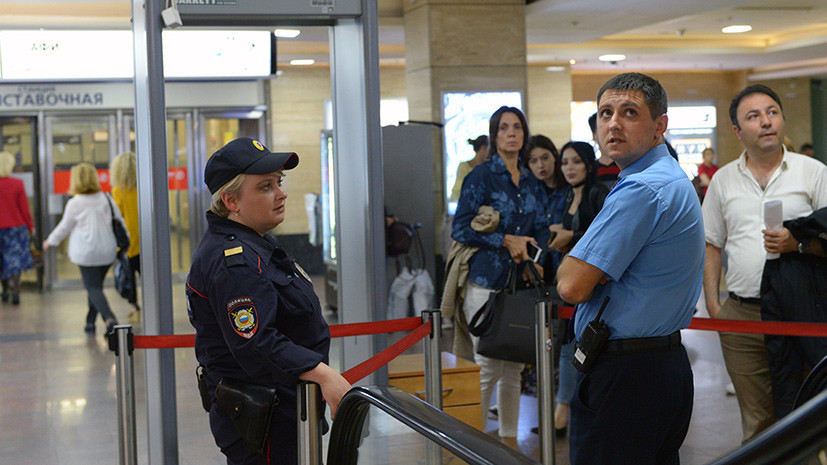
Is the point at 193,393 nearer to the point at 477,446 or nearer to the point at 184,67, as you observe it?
the point at 184,67

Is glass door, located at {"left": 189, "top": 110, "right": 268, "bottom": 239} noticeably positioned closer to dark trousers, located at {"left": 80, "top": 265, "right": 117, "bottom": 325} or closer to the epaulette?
dark trousers, located at {"left": 80, "top": 265, "right": 117, "bottom": 325}

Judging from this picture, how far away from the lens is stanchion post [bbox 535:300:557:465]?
3.44 meters

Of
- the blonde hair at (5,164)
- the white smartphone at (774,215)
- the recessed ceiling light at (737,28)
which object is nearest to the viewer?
the white smartphone at (774,215)

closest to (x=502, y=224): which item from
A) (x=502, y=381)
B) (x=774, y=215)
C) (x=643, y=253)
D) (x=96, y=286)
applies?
(x=502, y=381)

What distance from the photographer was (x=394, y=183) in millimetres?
8469

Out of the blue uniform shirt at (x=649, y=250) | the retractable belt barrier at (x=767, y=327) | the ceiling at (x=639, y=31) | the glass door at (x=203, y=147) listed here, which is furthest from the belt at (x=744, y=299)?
the glass door at (x=203, y=147)

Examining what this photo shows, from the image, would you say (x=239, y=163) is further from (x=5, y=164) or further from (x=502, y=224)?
(x=5, y=164)

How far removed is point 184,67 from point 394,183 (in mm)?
3645

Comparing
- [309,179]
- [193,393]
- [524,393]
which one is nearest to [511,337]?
[524,393]

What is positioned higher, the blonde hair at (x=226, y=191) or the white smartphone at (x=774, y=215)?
the blonde hair at (x=226, y=191)

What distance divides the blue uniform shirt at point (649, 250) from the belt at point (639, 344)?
14 mm

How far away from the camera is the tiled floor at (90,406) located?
15.3 feet

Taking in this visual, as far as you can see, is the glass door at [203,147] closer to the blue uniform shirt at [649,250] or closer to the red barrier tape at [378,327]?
the red barrier tape at [378,327]

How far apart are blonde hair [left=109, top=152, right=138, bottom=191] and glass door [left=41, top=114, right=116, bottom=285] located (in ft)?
14.7
